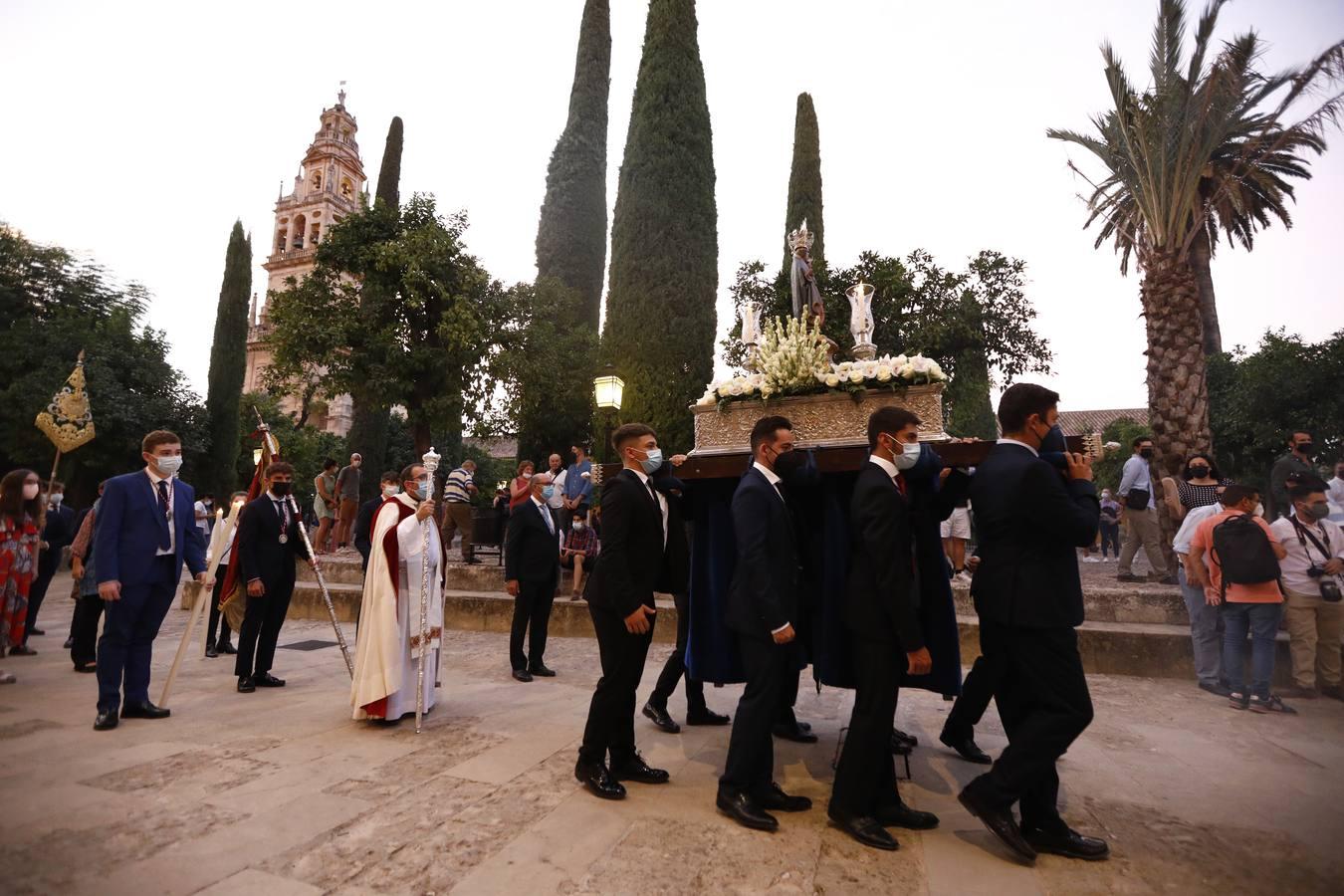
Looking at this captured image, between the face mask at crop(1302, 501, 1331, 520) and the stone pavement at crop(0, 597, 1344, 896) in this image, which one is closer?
the stone pavement at crop(0, 597, 1344, 896)

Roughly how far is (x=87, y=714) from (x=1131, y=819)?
6758 millimetres

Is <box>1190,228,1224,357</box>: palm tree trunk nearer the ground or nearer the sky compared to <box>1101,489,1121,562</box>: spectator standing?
nearer the sky

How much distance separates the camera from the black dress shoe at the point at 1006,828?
262 cm

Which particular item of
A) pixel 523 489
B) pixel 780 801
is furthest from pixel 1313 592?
pixel 523 489

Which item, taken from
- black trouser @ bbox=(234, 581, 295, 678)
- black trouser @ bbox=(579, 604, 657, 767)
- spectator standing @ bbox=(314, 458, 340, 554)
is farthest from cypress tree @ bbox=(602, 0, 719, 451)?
black trouser @ bbox=(579, 604, 657, 767)

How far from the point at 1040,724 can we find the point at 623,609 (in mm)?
1971

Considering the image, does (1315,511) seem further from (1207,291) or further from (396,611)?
(1207,291)

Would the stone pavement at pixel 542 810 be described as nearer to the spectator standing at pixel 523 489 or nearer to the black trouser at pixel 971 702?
the black trouser at pixel 971 702

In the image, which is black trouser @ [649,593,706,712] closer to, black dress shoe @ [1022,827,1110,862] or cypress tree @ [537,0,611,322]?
black dress shoe @ [1022,827,1110,862]

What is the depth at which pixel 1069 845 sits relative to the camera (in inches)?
106

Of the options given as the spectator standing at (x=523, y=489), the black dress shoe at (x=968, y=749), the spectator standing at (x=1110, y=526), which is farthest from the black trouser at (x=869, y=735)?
the spectator standing at (x=1110, y=526)

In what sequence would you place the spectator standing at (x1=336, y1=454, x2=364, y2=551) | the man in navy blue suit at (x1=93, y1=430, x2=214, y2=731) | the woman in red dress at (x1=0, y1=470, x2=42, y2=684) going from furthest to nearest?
the spectator standing at (x1=336, y1=454, x2=364, y2=551)
the woman in red dress at (x1=0, y1=470, x2=42, y2=684)
the man in navy blue suit at (x1=93, y1=430, x2=214, y2=731)

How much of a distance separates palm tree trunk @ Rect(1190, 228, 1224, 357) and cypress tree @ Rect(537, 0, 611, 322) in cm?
1897

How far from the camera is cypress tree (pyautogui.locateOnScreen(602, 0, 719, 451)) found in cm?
1717
